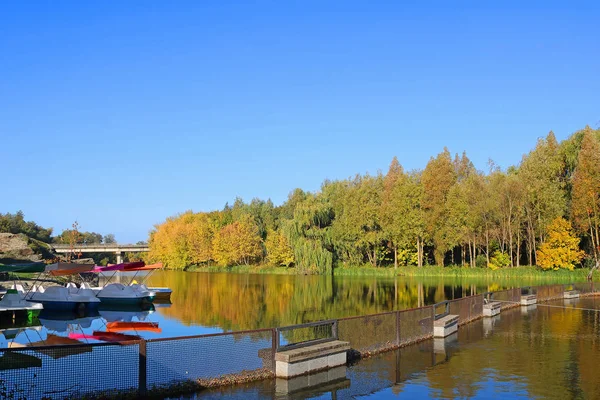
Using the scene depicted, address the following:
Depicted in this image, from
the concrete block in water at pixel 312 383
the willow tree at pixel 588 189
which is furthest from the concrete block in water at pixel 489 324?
the willow tree at pixel 588 189

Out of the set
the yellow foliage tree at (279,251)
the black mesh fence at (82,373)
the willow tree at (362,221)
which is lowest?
the black mesh fence at (82,373)

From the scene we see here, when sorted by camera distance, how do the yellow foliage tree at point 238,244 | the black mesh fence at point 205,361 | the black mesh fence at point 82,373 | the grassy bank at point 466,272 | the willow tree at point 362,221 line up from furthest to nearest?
the yellow foliage tree at point 238,244
the willow tree at point 362,221
the grassy bank at point 466,272
the black mesh fence at point 205,361
the black mesh fence at point 82,373

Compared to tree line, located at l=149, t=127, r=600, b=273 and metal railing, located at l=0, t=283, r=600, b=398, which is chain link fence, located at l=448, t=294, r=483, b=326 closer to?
metal railing, located at l=0, t=283, r=600, b=398

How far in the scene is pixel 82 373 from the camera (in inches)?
447

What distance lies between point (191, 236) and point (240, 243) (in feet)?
50.4

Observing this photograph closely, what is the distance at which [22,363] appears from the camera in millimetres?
13047

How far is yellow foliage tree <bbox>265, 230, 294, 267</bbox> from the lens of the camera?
90000mm

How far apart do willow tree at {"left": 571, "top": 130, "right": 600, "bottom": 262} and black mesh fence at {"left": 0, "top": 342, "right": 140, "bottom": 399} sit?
58.1 m

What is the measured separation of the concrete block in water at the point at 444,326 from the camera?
19964 millimetres

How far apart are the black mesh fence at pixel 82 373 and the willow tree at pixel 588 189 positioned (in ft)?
191

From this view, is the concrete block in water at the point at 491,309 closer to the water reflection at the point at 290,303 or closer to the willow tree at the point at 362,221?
the water reflection at the point at 290,303

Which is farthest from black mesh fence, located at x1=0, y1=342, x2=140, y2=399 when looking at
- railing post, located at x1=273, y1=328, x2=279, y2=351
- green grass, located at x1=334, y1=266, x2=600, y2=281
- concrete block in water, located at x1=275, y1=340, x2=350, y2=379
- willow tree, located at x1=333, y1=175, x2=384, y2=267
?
willow tree, located at x1=333, y1=175, x2=384, y2=267

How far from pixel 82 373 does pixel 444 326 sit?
13174 mm

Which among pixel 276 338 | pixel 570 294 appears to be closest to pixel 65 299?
pixel 276 338
